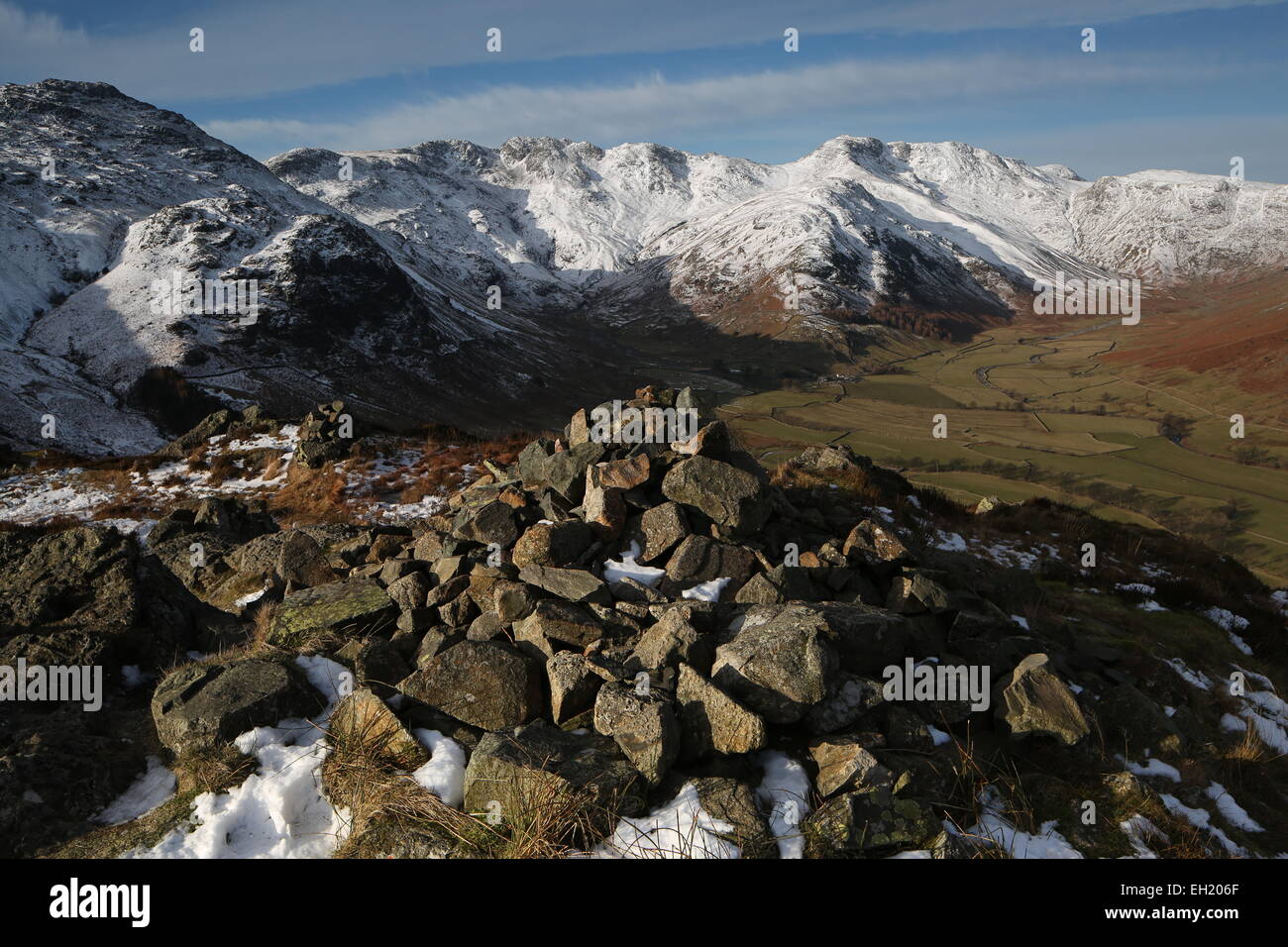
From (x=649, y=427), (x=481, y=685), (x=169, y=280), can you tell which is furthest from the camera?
(x=169, y=280)

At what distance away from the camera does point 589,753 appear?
6715 millimetres

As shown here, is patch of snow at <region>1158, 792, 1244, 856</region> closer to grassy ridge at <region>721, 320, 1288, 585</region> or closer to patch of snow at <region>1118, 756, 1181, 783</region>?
patch of snow at <region>1118, 756, 1181, 783</region>

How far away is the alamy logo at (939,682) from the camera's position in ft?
27.0

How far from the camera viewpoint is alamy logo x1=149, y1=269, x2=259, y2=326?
94.4m

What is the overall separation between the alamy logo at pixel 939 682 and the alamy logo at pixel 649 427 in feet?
19.2

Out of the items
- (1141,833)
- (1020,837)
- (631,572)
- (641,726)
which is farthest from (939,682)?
(631,572)

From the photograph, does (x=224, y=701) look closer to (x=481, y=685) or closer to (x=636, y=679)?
(x=481, y=685)

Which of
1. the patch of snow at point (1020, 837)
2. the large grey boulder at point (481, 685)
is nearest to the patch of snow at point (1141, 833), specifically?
the patch of snow at point (1020, 837)

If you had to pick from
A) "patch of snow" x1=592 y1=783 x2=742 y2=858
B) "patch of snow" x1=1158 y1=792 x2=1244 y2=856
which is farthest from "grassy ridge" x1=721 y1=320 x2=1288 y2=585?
"patch of snow" x1=592 y1=783 x2=742 y2=858

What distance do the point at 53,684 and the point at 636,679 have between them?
7357 mm

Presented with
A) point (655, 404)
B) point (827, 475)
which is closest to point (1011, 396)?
point (827, 475)
